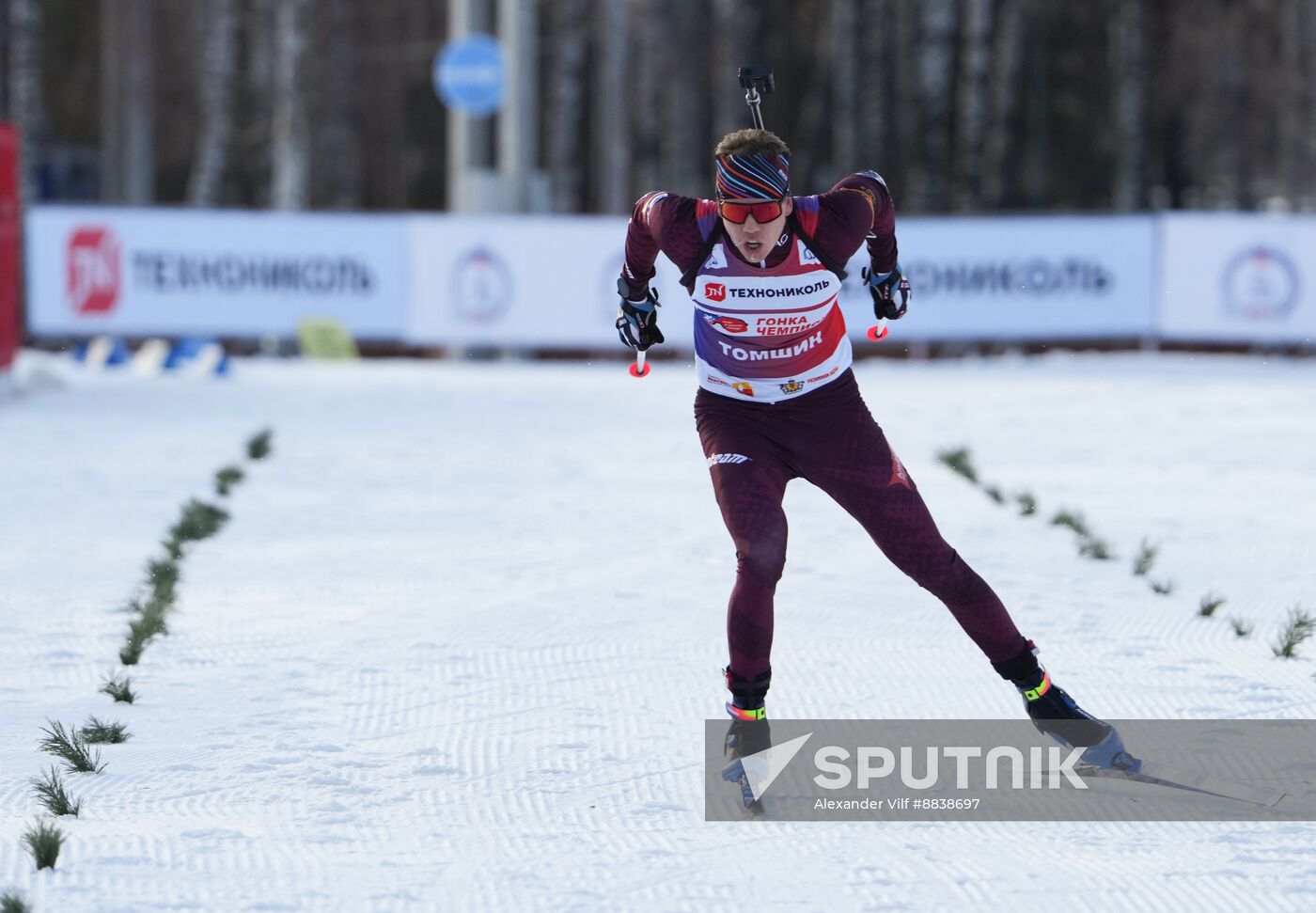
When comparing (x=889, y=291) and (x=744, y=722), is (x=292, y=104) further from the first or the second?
(x=744, y=722)

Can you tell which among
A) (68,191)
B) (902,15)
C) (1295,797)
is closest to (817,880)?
(1295,797)

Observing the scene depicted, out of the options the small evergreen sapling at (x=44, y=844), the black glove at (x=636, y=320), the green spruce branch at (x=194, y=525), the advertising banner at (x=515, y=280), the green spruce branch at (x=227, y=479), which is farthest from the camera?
the advertising banner at (x=515, y=280)

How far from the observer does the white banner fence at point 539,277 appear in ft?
59.4

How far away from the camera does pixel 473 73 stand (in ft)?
64.1

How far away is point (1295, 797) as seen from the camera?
4.96 m

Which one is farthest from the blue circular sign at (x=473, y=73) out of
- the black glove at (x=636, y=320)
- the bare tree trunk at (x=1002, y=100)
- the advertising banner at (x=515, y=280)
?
the black glove at (x=636, y=320)

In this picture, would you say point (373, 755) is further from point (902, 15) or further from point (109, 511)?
point (902, 15)

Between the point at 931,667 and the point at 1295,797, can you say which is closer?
the point at 1295,797

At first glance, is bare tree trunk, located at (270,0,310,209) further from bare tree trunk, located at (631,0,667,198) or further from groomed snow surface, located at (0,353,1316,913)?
groomed snow surface, located at (0,353,1316,913)

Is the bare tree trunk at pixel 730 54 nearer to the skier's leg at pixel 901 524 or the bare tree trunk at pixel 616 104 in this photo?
the bare tree trunk at pixel 616 104

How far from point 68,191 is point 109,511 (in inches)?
1525

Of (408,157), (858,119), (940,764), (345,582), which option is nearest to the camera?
(940,764)

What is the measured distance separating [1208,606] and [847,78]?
95.9 feet

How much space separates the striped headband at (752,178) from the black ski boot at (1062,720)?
137 centimetres
